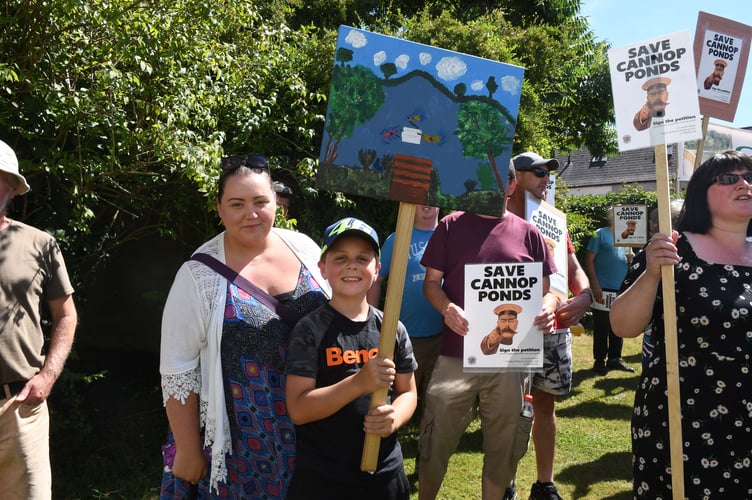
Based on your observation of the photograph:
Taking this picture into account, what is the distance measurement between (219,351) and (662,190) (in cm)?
177

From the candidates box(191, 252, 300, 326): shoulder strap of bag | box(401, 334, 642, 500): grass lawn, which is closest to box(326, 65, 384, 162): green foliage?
box(191, 252, 300, 326): shoulder strap of bag

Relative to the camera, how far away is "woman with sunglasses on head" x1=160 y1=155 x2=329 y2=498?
7.18ft

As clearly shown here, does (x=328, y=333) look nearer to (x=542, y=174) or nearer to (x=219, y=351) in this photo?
(x=219, y=351)

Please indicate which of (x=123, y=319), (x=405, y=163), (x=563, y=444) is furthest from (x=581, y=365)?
(x=405, y=163)

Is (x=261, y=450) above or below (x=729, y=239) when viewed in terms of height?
below

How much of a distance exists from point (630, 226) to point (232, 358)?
6.34m

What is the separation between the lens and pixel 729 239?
8.54 feet

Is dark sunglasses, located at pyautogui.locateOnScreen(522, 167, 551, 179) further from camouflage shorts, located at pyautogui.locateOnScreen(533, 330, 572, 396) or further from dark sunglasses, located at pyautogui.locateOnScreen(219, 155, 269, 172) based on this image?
dark sunglasses, located at pyautogui.locateOnScreen(219, 155, 269, 172)

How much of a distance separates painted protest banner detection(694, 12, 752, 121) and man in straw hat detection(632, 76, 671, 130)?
3.82 feet

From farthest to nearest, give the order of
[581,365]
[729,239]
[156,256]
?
[581,365]
[156,256]
[729,239]

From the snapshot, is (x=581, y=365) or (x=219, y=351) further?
(x=581, y=365)

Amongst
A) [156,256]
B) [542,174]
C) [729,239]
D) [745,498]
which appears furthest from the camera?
[156,256]

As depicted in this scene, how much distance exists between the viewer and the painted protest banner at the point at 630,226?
7.35m

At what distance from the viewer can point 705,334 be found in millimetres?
2473
